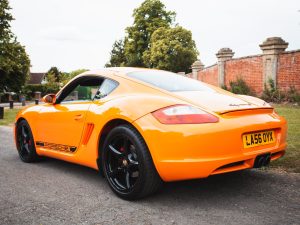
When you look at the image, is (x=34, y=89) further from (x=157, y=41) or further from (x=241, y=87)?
(x=241, y=87)

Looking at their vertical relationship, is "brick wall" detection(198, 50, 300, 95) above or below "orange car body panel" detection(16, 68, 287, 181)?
above

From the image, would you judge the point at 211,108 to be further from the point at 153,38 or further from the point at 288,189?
the point at 153,38

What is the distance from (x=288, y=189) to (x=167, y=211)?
4.28 feet

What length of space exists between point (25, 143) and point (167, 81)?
2.45m

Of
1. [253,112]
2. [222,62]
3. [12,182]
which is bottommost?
[12,182]

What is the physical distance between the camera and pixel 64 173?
13.9 ft

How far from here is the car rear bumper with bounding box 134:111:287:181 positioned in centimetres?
275

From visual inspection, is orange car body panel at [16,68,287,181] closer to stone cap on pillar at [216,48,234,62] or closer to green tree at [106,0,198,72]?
stone cap on pillar at [216,48,234,62]

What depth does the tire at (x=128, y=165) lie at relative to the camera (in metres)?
2.93

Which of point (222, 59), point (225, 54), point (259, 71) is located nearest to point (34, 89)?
point (222, 59)

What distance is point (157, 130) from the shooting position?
2850 millimetres

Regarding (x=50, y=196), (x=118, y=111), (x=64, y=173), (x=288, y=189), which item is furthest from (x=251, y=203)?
(x=64, y=173)

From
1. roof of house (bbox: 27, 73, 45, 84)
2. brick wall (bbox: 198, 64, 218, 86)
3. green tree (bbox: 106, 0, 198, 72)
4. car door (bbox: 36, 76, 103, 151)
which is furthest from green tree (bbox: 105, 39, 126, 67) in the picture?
car door (bbox: 36, 76, 103, 151)

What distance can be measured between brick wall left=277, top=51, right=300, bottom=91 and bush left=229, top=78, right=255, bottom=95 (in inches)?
62.7
